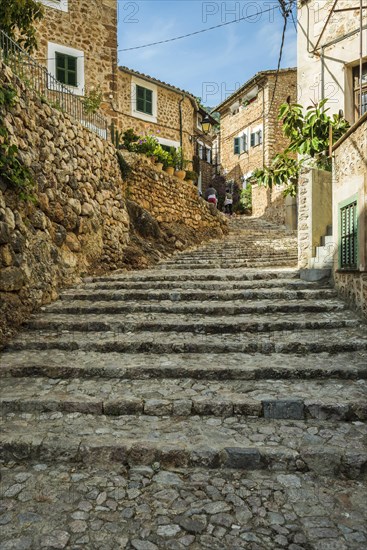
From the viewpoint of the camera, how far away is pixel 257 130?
21.9 m

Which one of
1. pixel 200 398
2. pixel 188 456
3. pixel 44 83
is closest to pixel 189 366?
pixel 200 398

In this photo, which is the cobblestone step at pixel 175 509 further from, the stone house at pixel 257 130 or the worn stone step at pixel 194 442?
the stone house at pixel 257 130

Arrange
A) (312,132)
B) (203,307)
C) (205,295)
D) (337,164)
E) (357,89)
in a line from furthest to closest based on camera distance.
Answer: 1. (357,89)
2. (312,132)
3. (205,295)
4. (337,164)
5. (203,307)

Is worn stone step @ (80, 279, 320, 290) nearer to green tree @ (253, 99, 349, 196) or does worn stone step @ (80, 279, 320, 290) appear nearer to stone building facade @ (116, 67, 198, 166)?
green tree @ (253, 99, 349, 196)

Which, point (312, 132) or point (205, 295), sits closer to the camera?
point (205, 295)

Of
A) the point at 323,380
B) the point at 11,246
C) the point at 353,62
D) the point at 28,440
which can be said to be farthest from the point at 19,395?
the point at 353,62

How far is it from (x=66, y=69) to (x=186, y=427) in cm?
1399

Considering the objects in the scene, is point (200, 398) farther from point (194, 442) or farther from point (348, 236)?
point (348, 236)

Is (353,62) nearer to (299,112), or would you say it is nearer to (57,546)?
(299,112)

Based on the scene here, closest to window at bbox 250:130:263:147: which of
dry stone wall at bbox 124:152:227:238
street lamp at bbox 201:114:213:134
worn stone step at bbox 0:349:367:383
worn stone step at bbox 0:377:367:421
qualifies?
street lamp at bbox 201:114:213:134

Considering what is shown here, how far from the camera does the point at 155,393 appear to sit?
3.45 m

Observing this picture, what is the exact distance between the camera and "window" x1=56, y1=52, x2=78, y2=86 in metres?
13.3

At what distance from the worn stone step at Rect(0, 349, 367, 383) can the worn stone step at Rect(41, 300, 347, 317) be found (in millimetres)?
1214

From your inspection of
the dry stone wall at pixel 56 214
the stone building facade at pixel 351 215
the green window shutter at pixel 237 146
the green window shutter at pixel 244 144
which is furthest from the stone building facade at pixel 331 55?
the green window shutter at pixel 237 146
